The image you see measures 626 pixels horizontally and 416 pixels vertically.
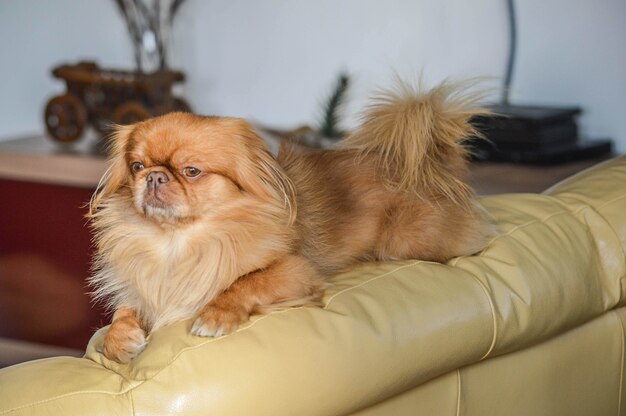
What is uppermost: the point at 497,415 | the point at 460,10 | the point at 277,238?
the point at 460,10

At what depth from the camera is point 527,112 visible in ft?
9.67

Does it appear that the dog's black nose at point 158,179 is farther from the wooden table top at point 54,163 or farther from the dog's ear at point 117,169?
the wooden table top at point 54,163

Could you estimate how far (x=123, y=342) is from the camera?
4.35ft

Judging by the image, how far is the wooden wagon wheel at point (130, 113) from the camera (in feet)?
11.6

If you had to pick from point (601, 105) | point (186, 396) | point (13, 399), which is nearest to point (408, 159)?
point (186, 396)

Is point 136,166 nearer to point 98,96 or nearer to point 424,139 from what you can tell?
point 424,139

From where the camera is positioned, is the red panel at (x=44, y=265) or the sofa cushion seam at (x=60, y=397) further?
the red panel at (x=44, y=265)

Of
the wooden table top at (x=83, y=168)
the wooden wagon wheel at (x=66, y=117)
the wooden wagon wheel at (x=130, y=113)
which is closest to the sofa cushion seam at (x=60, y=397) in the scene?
the wooden table top at (x=83, y=168)

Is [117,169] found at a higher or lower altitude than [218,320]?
higher

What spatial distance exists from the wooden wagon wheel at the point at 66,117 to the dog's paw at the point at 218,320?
2550 mm

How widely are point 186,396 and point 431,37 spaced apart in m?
2.48

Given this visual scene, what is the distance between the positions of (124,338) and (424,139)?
66cm

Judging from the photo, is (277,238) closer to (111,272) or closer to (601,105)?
(111,272)

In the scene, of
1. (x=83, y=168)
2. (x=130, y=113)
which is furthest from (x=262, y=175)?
(x=130, y=113)
